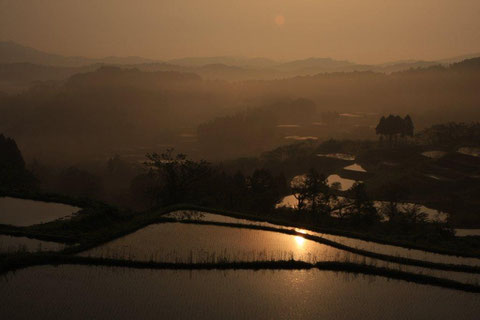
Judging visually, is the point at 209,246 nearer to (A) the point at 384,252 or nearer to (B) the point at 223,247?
(B) the point at 223,247

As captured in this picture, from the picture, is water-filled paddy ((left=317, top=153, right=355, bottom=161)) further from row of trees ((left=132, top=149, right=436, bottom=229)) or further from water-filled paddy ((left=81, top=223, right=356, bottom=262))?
water-filled paddy ((left=81, top=223, right=356, bottom=262))

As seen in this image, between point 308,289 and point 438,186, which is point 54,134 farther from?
point 308,289

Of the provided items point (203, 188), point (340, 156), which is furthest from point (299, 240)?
point (340, 156)

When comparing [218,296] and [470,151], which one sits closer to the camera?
[218,296]

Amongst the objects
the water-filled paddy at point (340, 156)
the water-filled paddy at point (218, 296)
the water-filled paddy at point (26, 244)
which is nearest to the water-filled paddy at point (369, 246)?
the water-filled paddy at point (218, 296)

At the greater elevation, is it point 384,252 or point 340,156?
point 384,252

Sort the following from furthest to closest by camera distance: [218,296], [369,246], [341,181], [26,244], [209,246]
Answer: [341,181] → [369,246] → [209,246] → [26,244] → [218,296]
